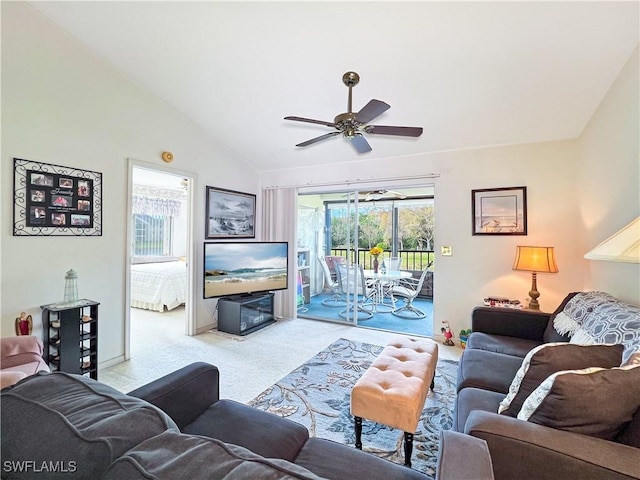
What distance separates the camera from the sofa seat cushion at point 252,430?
123 centimetres

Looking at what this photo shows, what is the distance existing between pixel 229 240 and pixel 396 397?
11.5ft

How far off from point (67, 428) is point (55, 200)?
2.82 meters

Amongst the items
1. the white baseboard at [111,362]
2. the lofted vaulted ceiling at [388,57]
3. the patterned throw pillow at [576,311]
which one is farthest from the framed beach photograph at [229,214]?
the patterned throw pillow at [576,311]

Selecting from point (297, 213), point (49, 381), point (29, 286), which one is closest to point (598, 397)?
point (49, 381)

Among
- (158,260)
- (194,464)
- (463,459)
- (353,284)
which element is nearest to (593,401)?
(463,459)

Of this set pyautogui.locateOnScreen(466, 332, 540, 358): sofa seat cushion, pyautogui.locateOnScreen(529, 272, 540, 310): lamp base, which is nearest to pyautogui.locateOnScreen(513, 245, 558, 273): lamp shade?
pyautogui.locateOnScreen(529, 272, 540, 310): lamp base

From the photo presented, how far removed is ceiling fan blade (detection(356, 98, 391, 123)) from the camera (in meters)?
2.00

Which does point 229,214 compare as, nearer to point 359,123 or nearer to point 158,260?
point 359,123

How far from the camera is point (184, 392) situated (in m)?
1.43

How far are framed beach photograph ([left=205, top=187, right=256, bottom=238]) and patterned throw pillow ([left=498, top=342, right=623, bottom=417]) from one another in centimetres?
386

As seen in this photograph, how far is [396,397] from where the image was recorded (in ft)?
5.51

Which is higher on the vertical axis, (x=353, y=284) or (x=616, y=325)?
(x=616, y=325)

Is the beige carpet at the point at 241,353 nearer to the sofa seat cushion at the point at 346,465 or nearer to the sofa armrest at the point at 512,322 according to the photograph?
the sofa armrest at the point at 512,322

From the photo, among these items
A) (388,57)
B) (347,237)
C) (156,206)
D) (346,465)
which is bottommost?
(346,465)
